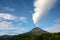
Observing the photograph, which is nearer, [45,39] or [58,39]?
[58,39]

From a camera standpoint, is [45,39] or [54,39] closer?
[54,39]

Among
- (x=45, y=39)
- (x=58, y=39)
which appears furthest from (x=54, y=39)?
(x=45, y=39)

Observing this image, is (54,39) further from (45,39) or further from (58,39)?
(45,39)
